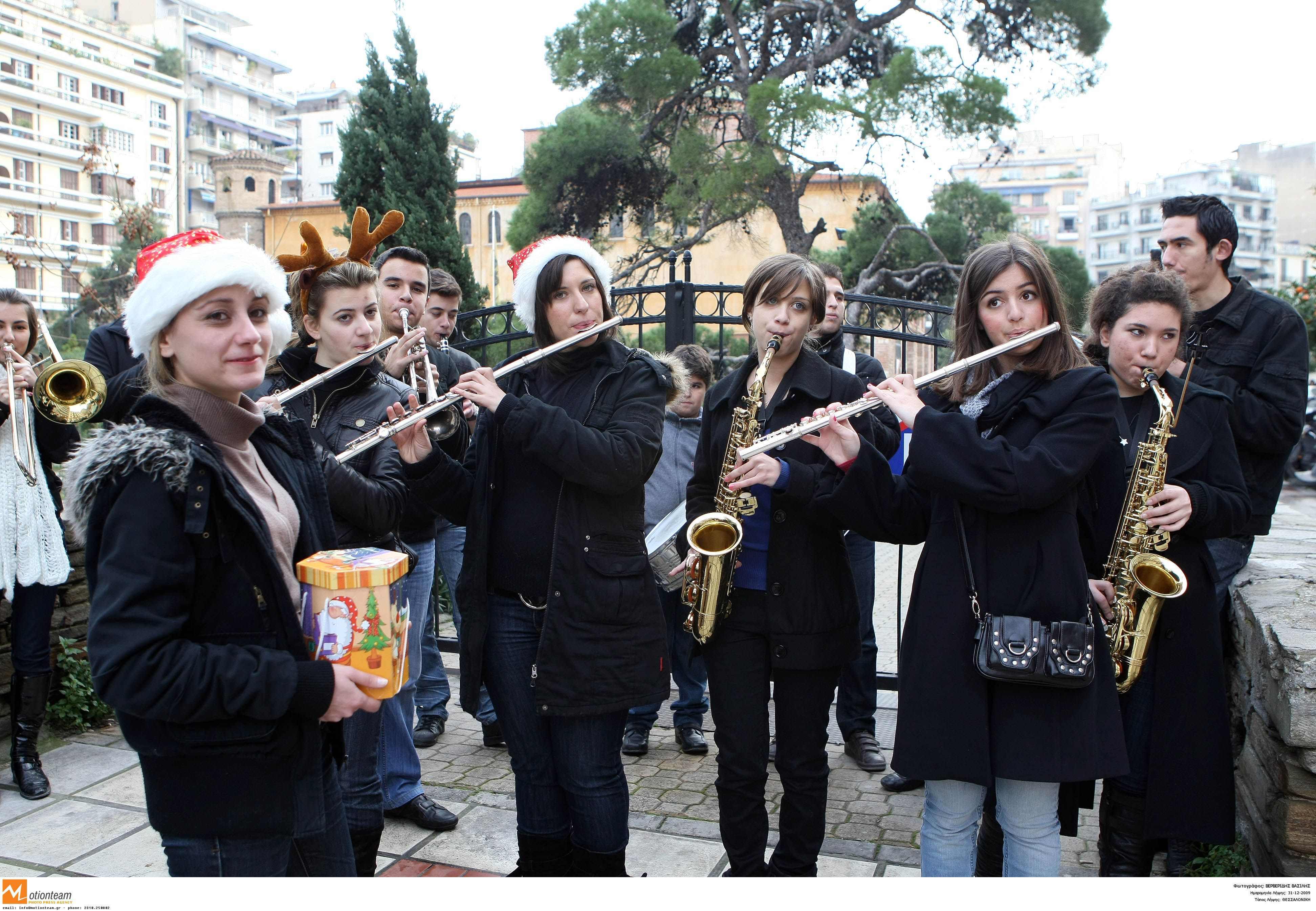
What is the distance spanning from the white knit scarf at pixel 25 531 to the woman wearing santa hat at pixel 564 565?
2091 mm

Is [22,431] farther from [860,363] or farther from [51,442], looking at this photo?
[860,363]

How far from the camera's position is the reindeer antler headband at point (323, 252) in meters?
3.14

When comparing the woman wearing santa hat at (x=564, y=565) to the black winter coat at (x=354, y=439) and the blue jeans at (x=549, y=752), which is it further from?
the black winter coat at (x=354, y=439)

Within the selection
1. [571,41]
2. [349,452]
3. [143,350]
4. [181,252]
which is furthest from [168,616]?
[571,41]

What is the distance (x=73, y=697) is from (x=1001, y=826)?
417 cm

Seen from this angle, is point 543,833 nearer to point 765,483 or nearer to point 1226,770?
point 765,483

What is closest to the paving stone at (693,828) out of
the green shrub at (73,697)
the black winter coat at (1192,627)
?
the black winter coat at (1192,627)

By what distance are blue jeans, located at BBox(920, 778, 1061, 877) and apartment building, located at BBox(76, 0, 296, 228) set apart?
167 feet

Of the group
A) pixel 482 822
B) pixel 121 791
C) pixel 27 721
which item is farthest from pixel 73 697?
pixel 482 822

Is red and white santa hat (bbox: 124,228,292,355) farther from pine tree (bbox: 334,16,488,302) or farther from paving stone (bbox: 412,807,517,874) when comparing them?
pine tree (bbox: 334,16,488,302)

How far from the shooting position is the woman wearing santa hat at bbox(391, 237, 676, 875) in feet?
8.62

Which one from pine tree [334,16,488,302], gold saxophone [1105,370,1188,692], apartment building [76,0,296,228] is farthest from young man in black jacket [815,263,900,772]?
apartment building [76,0,296,228]

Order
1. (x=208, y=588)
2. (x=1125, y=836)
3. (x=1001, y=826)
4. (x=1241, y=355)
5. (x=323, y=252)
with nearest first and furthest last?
(x=208, y=588), (x=1001, y=826), (x=1125, y=836), (x=323, y=252), (x=1241, y=355)

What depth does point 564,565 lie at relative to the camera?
2648 millimetres
